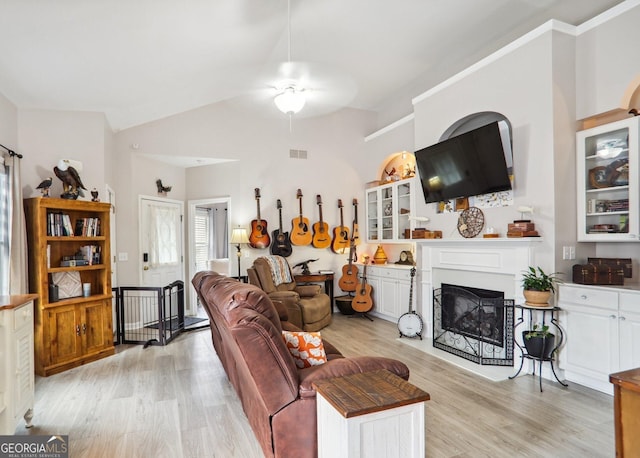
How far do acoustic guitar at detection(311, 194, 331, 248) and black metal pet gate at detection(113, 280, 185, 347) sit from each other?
2347 millimetres

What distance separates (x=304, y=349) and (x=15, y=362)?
194cm

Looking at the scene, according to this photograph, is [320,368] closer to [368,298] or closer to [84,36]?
[84,36]

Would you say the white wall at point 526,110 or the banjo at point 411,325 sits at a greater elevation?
the white wall at point 526,110

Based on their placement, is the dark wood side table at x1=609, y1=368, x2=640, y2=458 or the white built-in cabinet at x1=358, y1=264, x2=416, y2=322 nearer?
the dark wood side table at x1=609, y1=368, x2=640, y2=458

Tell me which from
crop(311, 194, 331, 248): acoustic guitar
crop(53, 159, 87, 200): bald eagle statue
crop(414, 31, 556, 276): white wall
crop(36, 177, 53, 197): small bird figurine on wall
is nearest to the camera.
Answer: crop(414, 31, 556, 276): white wall

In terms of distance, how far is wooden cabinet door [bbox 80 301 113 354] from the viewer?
3986 mm

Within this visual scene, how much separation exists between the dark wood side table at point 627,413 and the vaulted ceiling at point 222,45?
3.56 meters

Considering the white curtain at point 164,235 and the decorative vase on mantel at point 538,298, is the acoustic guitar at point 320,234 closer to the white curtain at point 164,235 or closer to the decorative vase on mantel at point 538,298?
the white curtain at point 164,235

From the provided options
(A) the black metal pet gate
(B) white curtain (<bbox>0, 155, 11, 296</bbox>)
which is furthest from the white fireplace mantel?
(B) white curtain (<bbox>0, 155, 11, 296</bbox>)

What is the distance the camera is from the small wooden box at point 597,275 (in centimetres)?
303

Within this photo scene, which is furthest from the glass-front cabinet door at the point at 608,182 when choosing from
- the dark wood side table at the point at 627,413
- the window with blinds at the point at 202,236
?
the window with blinds at the point at 202,236

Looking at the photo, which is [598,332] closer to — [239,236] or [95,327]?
[239,236]

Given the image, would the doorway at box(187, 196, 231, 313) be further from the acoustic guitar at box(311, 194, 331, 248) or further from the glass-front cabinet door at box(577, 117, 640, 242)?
the glass-front cabinet door at box(577, 117, 640, 242)

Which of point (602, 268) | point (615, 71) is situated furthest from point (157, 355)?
point (615, 71)
